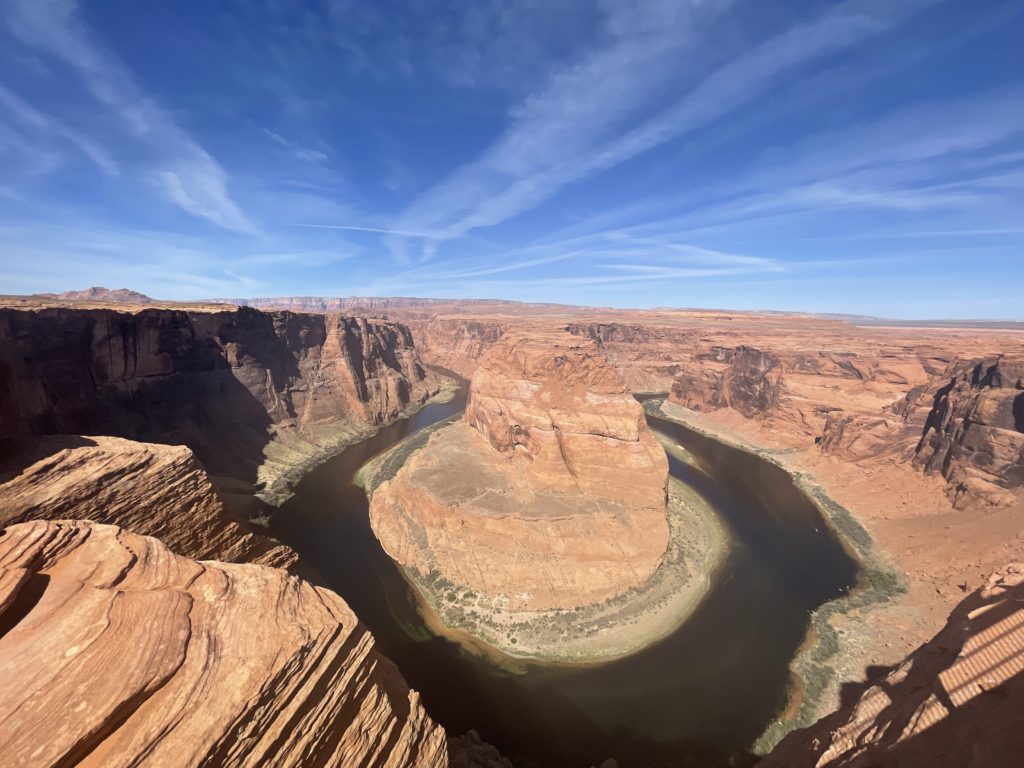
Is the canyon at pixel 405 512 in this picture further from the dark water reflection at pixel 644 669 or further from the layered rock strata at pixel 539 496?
the dark water reflection at pixel 644 669

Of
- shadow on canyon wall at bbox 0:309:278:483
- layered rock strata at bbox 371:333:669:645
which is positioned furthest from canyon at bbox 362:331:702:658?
shadow on canyon wall at bbox 0:309:278:483

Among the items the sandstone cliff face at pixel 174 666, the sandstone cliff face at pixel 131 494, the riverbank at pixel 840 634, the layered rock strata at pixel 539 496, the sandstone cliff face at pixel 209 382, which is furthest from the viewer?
the sandstone cliff face at pixel 209 382

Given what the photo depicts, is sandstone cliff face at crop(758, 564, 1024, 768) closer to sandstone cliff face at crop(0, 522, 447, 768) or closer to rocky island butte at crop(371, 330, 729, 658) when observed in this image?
rocky island butte at crop(371, 330, 729, 658)

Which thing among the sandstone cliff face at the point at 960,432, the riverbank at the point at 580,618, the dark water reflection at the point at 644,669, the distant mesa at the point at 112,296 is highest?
the distant mesa at the point at 112,296

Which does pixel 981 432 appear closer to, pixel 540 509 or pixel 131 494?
pixel 540 509

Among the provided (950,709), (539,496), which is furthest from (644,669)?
(950,709)

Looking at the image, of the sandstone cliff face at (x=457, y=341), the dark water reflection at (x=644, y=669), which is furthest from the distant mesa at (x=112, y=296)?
the dark water reflection at (x=644, y=669)

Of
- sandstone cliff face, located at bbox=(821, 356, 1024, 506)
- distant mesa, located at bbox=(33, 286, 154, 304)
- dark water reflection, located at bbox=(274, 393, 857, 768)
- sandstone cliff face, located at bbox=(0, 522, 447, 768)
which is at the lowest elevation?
dark water reflection, located at bbox=(274, 393, 857, 768)

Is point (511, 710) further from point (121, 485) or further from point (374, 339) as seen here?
point (374, 339)
